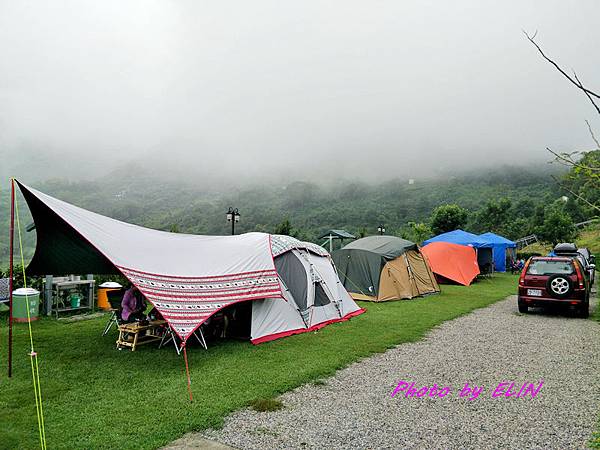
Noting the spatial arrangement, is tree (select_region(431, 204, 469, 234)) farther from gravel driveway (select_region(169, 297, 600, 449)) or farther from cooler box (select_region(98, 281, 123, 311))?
cooler box (select_region(98, 281, 123, 311))

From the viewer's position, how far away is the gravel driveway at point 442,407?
12.1ft

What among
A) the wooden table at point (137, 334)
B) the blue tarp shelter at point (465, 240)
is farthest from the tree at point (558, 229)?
the wooden table at point (137, 334)

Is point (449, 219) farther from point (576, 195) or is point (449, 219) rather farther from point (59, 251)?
point (576, 195)

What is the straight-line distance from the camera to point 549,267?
9703 mm

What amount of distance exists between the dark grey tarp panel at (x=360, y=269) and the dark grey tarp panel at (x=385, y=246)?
19 centimetres

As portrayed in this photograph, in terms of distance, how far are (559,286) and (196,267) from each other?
25.6 ft

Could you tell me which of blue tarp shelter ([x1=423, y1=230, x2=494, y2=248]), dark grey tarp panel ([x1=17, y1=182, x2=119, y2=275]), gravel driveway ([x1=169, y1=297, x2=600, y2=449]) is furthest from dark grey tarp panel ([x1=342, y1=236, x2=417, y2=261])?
blue tarp shelter ([x1=423, y1=230, x2=494, y2=248])

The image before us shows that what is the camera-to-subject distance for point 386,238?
13289 mm

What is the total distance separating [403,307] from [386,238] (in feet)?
9.43

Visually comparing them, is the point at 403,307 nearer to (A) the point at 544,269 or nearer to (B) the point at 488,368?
(A) the point at 544,269

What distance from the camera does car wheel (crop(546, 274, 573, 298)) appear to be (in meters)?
9.27

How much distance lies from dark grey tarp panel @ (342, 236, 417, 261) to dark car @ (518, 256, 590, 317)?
3.49 meters

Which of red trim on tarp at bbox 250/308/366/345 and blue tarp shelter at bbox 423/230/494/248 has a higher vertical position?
blue tarp shelter at bbox 423/230/494/248

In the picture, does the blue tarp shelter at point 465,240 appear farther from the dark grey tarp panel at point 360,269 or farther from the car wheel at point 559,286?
the car wheel at point 559,286
